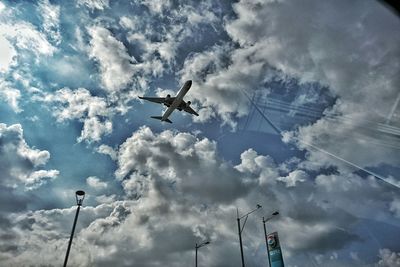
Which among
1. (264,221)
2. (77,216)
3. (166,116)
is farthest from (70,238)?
(166,116)

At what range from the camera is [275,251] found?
41969 millimetres

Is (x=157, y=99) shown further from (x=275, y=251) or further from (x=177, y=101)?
(x=275, y=251)

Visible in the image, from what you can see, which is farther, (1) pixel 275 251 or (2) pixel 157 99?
(2) pixel 157 99

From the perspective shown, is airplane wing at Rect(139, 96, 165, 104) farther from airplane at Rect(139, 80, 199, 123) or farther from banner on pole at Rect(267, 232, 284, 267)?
banner on pole at Rect(267, 232, 284, 267)

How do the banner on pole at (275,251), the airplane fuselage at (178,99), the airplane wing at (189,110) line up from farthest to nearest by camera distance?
the airplane wing at (189,110)
the airplane fuselage at (178,99)
the banner on pole at (275,251)

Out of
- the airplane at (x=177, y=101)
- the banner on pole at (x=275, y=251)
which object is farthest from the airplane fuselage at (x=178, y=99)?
the banner on pole at (x=275, y=251)

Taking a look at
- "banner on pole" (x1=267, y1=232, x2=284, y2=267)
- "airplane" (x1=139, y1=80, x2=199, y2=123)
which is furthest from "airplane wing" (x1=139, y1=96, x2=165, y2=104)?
"banner on pole" (x1=267, y1=232, x2=284, y2=267)

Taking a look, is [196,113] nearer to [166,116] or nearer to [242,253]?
[166,116]

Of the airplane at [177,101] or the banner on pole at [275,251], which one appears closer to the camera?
the banner on pole at [275,251]

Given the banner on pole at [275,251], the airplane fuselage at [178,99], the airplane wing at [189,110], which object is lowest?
the banner on pole at [275,251]

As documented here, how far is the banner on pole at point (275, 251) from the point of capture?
4100 cm

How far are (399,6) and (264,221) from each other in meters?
34.8

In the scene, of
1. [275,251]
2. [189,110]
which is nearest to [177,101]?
[189,110]

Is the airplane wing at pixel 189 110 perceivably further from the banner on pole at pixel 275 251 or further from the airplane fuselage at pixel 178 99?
the banner on pole at pixel 275 251
